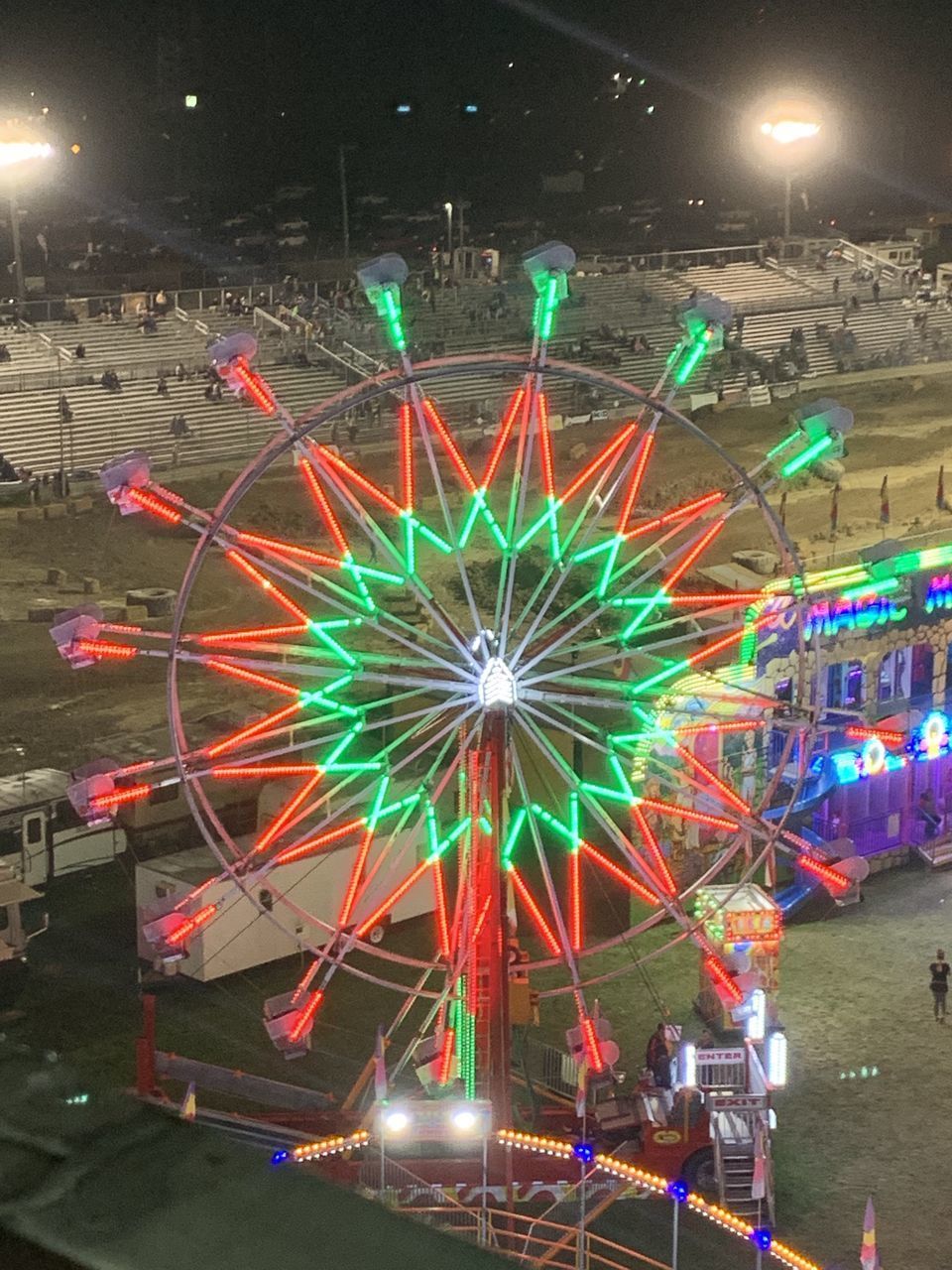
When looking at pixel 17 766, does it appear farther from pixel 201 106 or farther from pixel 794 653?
pixel 201 106

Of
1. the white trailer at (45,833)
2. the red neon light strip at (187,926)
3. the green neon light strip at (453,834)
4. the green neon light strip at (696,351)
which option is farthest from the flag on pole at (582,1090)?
the white trailer at (45,833)

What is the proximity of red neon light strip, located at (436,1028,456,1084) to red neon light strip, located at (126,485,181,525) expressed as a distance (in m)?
4.88

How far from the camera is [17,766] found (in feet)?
87.9

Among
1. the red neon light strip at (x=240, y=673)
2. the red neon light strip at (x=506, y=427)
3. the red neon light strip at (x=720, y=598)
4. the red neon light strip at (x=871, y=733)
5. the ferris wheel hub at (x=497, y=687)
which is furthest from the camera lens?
the red neon light strip at (x=871, y=733)

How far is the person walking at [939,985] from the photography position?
67.2ft

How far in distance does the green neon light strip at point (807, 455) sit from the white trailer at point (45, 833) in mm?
10328

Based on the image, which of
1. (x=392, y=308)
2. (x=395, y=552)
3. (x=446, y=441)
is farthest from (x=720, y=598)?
(x=392, y=308)

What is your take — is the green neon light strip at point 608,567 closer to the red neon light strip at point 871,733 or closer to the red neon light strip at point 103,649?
the red neon light strip at point 871,733

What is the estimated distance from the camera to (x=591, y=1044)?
52.3 feet

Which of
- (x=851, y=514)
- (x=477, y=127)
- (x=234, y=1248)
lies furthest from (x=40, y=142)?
(x=234, y=1248)

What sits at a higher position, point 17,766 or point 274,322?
point 274,322

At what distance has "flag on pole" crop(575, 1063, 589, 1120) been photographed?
15453 mm

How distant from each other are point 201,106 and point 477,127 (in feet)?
43.5

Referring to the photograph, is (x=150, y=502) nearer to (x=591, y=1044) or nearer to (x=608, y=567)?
(x=608, y=567)
